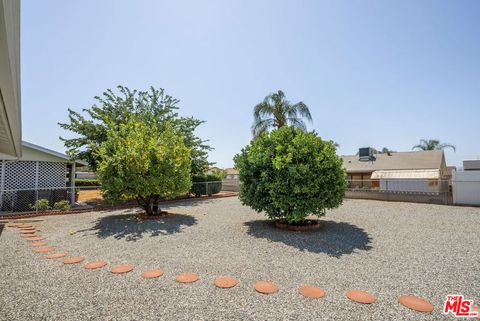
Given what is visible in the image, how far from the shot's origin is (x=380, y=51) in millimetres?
11000

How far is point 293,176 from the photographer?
742 cm

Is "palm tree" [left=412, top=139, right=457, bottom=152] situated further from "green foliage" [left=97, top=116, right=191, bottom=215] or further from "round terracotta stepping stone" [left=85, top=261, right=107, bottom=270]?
"round terracotta stepping stone" [left=85, top=261, right=107, bottom=270]

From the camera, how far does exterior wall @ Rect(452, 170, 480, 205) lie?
41.5ft

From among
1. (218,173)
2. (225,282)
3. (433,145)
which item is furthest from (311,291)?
(433,145)

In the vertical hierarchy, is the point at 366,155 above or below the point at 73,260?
above

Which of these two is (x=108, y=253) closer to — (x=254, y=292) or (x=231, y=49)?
(x=254, y=292)

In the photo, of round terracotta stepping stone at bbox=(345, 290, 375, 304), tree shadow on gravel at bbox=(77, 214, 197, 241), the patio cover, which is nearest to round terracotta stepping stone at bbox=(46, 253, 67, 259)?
tree shadow on gravel at bbox=(77, 214, 197, 241)

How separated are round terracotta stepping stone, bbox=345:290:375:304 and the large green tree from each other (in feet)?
41.4

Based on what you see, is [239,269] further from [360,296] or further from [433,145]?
[433,145]

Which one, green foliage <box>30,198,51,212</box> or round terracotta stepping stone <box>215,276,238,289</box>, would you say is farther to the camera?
green foliage <box>30,198,51,212</box>

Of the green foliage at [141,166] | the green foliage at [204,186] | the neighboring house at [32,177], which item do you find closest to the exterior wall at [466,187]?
the green foliage at [141,166]

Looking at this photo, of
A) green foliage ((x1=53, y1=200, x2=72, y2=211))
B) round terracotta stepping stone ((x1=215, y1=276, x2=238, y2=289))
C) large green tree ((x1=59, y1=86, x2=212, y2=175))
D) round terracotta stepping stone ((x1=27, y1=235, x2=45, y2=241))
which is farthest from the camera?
large green tree ((x1=59, y1=86, x2=212, y2=175))

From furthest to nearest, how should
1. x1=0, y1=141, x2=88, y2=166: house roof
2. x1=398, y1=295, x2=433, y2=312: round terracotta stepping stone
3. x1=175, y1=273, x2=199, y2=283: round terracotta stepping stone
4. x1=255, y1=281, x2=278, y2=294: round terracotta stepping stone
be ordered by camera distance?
x1=0, y1=141, x2=88, y2=166: house roof < x1=175, y1=273, x2=199, y2=283: round terracotta stepping stone < x1=255, y1=281, x2=278, y2=294: round terracotta stepping stone < x1=398, y1=295, x2=433, y2=312: round terracotta stepping stone

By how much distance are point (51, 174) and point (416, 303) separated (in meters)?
17.4
